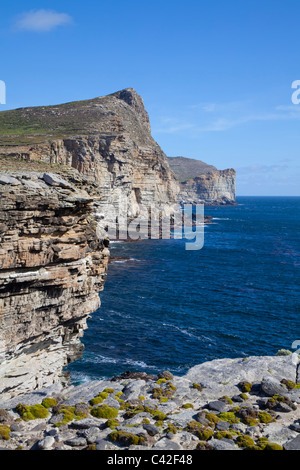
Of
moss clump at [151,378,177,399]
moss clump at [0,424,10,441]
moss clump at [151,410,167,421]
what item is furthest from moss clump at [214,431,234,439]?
moss clump at [0,424,10,441]

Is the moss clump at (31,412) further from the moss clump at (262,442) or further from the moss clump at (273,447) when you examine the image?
the moss clump at (273,447)

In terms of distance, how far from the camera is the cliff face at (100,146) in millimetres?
104500

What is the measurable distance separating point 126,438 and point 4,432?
631 centimetres

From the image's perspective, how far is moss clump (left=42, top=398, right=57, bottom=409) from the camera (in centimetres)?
2335

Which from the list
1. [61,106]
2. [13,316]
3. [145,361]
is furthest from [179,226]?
[13,316]

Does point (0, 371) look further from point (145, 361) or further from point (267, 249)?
point (267, 249)

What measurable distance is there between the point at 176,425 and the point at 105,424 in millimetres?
3754

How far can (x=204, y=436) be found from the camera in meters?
19.3

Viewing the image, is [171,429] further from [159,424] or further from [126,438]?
[126,438]

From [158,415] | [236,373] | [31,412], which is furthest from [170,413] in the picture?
[31,412]

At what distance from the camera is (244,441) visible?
1873cm

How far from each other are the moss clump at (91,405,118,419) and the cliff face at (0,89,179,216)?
2798 inches

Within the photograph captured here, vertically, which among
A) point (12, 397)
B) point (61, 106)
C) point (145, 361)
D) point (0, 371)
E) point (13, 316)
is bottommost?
point (145, 361)
